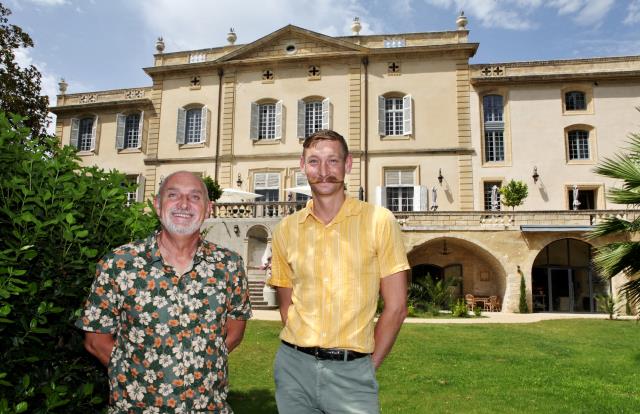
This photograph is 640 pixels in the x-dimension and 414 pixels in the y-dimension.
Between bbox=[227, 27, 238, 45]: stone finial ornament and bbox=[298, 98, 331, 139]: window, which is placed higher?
bbox=[227, 27, 238, 45]: stone finial ornament

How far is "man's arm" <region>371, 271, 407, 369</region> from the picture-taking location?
8.05 ft

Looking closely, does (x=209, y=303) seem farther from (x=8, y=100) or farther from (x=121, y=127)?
(x=121, y=127)

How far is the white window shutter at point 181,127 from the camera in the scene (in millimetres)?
23719

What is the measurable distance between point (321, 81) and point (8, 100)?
43.1 ft

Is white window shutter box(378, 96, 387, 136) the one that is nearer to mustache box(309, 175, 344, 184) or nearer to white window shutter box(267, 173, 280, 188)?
white window shutter box(267, 173, 280, 188)

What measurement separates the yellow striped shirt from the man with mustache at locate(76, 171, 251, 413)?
415mm

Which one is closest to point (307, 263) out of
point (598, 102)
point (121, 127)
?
point (598, 102)

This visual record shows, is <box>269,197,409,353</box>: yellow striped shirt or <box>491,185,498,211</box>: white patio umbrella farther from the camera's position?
<box>491,185,498,211</box>: white patio umbrella

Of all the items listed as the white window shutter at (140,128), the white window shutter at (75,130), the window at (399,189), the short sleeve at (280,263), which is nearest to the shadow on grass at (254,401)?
the short sleeve at (280,263)

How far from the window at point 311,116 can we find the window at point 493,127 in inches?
295

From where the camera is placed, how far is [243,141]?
76.0 ft

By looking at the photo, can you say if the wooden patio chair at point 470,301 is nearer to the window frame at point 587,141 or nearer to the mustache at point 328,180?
the window frame at point 587,141

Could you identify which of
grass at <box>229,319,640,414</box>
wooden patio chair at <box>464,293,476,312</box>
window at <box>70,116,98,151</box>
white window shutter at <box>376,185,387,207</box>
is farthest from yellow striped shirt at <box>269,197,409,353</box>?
window at <box>70,116,98,151</box>

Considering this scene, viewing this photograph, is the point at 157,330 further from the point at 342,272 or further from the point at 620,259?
the point at 620,259
